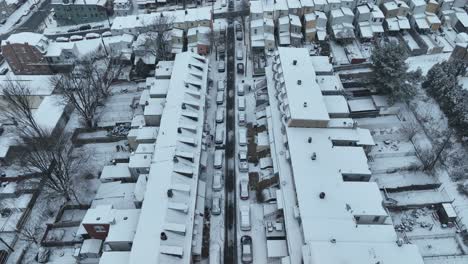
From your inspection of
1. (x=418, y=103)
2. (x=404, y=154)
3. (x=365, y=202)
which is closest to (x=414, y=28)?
(x=418, y=103)

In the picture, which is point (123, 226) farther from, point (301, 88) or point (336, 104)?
point (336, 104)

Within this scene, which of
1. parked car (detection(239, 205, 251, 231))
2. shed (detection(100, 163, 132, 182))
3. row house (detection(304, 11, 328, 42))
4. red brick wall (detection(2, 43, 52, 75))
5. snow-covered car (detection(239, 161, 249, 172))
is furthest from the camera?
row house (detection(304, 11, 328, 42))

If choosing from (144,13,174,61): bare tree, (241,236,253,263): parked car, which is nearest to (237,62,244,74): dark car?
(144,13,174,61): bare tree

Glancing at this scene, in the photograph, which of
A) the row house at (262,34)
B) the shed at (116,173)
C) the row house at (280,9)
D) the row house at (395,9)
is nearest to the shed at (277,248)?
the shed at (116,173)

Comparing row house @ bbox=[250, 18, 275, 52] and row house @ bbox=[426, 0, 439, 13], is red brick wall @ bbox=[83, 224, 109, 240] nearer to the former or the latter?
row house @ bbox=[250, 18, 275, 52]

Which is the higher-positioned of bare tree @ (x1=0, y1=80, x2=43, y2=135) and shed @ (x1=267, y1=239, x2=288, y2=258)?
bare tree @ (x1=0, y1=80, x2=43, y2=135)
